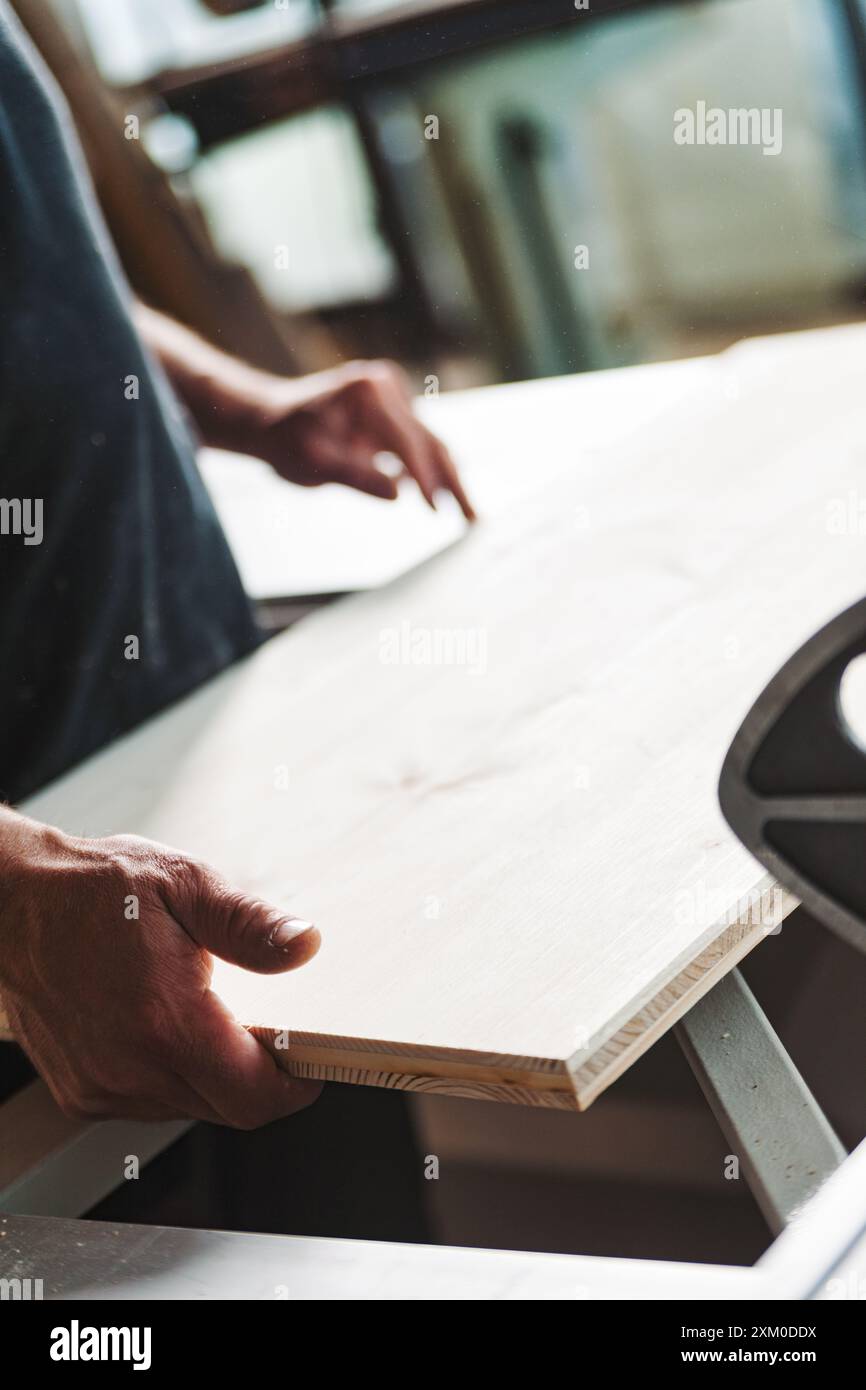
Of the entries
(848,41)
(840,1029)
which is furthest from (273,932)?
(848,41)

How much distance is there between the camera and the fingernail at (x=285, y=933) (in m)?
0.65

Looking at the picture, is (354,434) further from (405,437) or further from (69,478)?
(69,478)

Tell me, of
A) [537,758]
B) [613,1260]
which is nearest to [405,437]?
[537,758]

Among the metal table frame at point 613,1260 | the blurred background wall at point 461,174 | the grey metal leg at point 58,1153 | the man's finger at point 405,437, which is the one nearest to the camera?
the metal table frame at point 613,1260

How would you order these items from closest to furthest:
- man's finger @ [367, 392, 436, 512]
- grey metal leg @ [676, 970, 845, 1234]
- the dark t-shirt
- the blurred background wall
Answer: grey metal leg @ [676, 970, 845, 1234] → the dark t-shirt → man's finger @ [367, 392, 436, 512] → the blurred background wall

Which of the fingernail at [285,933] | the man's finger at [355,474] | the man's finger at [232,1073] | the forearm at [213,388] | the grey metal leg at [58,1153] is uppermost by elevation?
the forearm at [213,388]

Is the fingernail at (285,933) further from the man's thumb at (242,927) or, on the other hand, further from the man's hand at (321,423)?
the man's hand at (321,423)

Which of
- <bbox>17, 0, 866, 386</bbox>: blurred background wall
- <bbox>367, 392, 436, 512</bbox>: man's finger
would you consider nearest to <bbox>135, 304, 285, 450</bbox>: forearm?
<bbox>367, 392, 436, 512</bbox>: man's finger

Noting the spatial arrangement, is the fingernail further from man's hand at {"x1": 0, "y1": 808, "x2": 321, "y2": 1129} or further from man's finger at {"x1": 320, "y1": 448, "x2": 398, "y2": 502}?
man's finger at {"x1": 320, "y1": 448, "x2": 398, "y2": 502}

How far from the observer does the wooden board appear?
610 mm

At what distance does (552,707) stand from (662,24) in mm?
3253

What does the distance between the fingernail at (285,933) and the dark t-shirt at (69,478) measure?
1.81 ft

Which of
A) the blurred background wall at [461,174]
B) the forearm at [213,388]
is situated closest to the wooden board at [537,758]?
the forearm at [213,388]

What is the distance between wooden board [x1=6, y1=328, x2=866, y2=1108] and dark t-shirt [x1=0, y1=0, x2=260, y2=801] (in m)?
0.05
